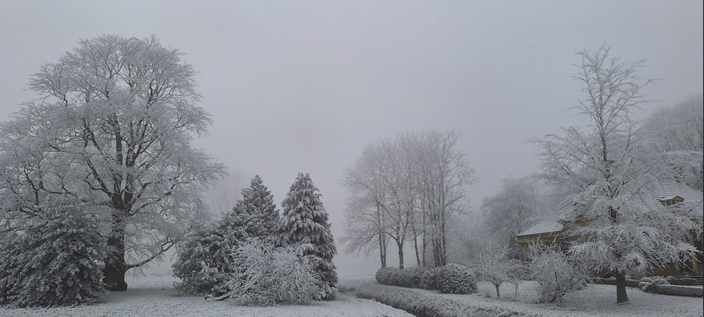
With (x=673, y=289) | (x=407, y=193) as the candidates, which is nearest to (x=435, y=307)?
(x=673, y=289)

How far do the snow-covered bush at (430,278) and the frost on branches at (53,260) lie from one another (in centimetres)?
1707

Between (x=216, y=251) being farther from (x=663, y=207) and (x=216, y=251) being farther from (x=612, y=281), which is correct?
(x=612, y=281)

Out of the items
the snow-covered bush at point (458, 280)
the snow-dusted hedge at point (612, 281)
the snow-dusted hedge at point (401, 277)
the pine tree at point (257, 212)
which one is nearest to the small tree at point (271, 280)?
the pine tree at point (257, 212)

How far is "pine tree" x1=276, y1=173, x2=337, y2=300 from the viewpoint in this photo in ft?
63.9

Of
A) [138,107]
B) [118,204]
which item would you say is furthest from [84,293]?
[138,107]

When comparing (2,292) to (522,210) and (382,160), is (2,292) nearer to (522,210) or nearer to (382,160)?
(382,160)

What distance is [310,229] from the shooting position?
19844 mm

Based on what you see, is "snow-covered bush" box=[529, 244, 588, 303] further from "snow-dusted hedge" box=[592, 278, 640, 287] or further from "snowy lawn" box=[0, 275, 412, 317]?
"snow-dusted hedge" box=[592, 278, 640, 287]

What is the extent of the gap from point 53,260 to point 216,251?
6.14 m

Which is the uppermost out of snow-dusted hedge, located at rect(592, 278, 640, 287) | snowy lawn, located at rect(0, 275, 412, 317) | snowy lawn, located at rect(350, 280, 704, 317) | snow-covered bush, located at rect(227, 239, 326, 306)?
snow-covered bush, located at rect(227, 239, 326, 306)

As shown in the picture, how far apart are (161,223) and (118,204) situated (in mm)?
2553

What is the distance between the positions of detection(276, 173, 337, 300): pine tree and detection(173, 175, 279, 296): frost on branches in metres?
1.11

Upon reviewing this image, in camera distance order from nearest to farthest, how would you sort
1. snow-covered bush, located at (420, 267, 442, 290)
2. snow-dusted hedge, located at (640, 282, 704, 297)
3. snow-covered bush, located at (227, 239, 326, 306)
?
snow-covered bush, located at (227, 239, 326, 306) < snow-dusted hedge, located at (640, 282, 704, 297) < snow-covered bush, located at (420, 267, 442, 290)

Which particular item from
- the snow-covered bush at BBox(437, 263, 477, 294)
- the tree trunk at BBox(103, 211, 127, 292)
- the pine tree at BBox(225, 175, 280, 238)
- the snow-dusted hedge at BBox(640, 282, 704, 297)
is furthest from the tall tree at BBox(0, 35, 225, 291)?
the snow-dusted hedge at BBox(640, 282, 704, 297)
